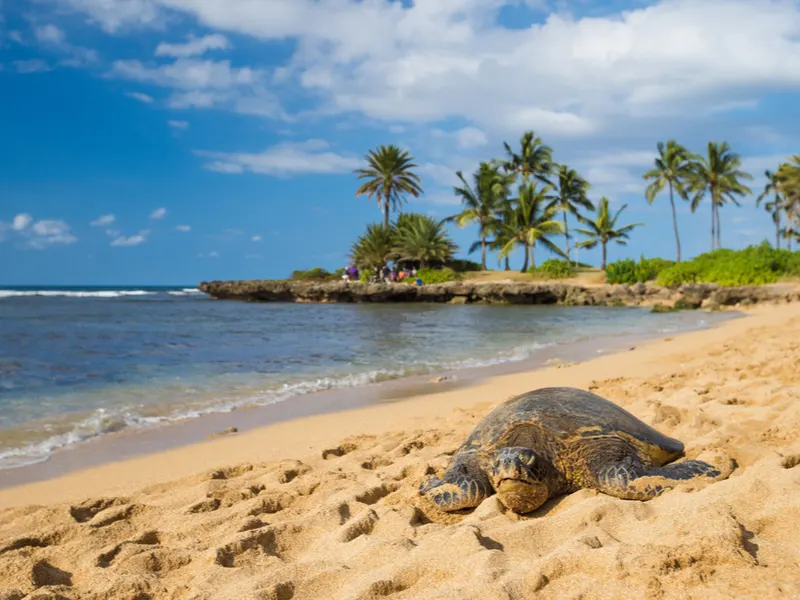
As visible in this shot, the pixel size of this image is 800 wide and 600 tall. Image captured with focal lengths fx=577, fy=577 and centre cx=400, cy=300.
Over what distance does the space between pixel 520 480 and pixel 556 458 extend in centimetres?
50

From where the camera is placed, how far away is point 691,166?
156 feet

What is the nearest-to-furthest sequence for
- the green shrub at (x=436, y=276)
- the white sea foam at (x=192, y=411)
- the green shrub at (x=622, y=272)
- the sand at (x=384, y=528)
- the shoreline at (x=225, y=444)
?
the sand at (x=384, y=528)
the shoreline at (x=225, y=444)
the white sea foam at (x=192, y=411)
the green shrub at (x=622, y=272)
the green shrub at (x=436, y=276)

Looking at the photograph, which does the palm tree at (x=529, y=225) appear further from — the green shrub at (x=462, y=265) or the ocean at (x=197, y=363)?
the ocean at (x=197, y=363)

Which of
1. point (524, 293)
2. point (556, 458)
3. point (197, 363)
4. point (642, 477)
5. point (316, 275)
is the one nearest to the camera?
point (642, 477)

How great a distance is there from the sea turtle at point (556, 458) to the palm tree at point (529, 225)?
4096cm

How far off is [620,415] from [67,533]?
335 centimetres

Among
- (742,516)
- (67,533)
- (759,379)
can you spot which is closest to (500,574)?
(742,516)

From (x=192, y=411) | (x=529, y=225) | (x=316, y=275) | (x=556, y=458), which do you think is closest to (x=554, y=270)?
(x=529, y=225)

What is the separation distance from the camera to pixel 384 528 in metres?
3.00

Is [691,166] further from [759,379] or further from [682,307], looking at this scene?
[759,379]

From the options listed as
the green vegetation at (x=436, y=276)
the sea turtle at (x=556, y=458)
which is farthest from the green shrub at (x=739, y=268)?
the sea turtle at (x=556, y=458)

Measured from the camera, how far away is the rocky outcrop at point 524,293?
27547 mm

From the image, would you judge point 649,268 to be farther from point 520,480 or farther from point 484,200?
point 520,480

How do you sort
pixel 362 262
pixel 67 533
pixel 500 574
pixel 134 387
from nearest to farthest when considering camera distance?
pixel 500 574
pixel 67 533
pixel 134 387
pixel 362 262
